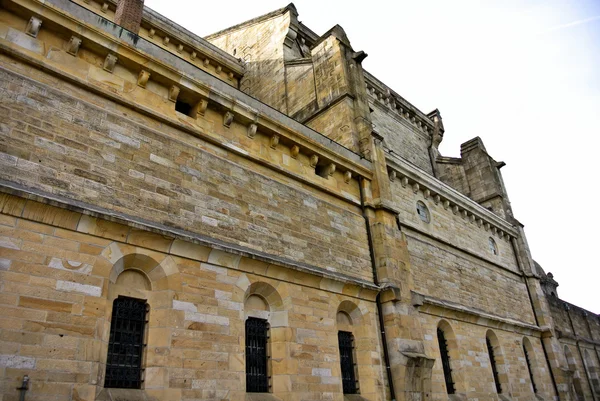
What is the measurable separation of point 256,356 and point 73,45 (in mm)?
6663

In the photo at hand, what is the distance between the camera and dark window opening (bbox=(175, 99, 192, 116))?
394 inches

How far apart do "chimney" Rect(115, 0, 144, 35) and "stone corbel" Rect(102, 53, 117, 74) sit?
1.73 m

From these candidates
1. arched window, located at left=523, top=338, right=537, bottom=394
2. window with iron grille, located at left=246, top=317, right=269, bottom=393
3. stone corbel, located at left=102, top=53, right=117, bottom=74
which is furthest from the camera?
arched window, located at left=523, top=338, right=537, bottom=394

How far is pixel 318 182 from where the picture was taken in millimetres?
12094

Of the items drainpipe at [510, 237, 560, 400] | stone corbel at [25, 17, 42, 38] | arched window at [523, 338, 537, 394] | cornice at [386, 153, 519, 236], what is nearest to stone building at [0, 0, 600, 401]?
stone corbel at [25, 17, 42, 38]

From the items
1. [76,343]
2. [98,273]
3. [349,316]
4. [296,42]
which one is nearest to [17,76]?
[98,273]

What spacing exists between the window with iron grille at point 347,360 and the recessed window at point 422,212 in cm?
617

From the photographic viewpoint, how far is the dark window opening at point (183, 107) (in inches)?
394

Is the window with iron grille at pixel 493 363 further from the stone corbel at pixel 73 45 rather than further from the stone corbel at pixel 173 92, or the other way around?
the stone corbel at pixel 73 45

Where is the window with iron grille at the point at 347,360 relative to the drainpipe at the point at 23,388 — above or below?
above

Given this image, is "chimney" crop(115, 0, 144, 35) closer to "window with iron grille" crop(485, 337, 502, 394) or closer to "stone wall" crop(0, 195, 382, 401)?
"stone wall" crop(0, 195, 382, 401)

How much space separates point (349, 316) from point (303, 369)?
2.51 metres

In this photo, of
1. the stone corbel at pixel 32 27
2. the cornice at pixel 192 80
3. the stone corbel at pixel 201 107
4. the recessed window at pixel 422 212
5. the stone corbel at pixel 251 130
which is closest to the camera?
the stone corbel at pixel 32 27

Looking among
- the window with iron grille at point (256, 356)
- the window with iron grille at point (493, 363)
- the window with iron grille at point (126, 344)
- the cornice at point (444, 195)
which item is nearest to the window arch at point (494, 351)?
the window with iron grille at point (493, 363)
